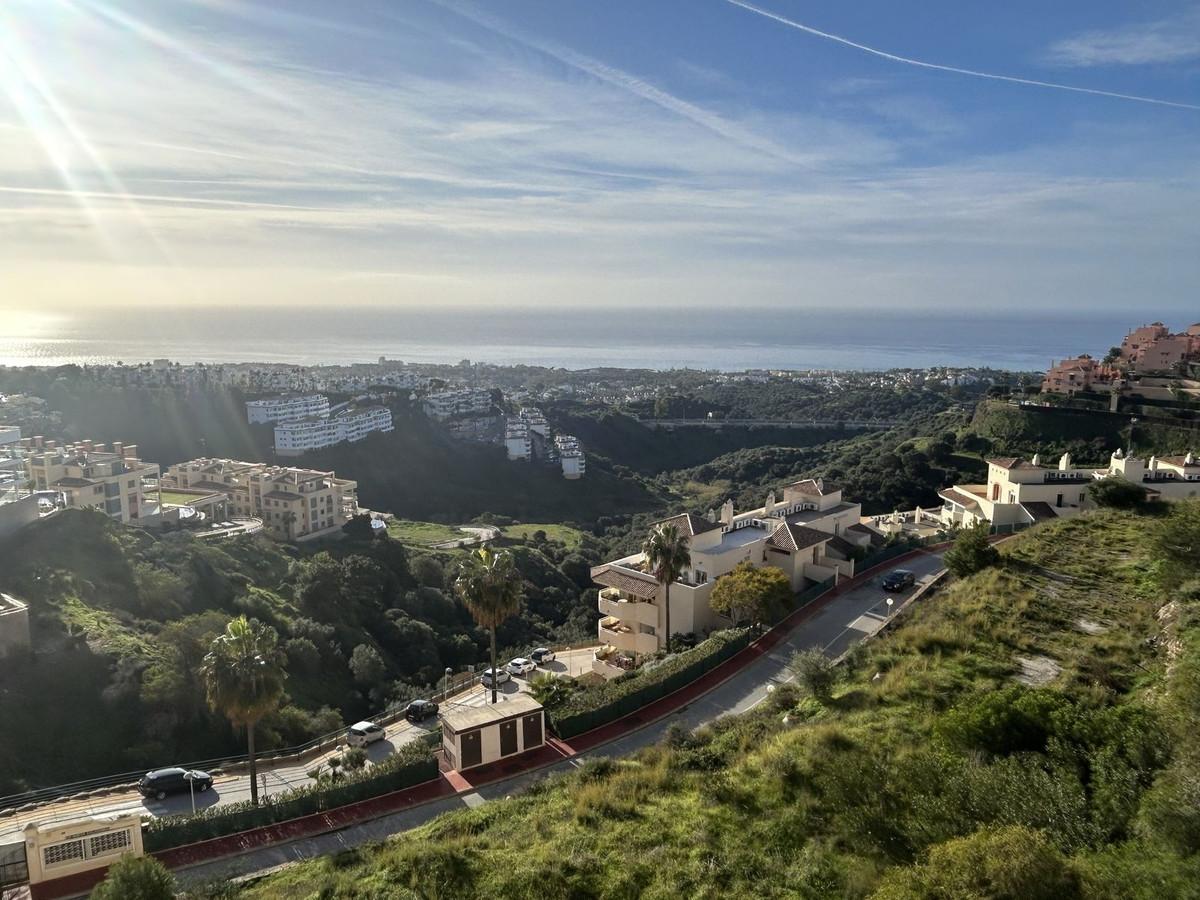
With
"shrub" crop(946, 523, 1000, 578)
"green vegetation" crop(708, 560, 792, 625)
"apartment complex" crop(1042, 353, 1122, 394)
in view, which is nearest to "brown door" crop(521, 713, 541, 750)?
"green vegetation" crop(708, 560, 792, 625)

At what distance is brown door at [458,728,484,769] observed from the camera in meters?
16.7

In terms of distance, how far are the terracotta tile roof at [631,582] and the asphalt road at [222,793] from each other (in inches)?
172

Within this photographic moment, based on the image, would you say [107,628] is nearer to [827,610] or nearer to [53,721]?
[53,721]

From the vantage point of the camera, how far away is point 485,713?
1728cm

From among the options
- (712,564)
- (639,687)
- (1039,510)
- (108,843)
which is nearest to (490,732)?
(639,687)

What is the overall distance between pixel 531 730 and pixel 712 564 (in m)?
10.5

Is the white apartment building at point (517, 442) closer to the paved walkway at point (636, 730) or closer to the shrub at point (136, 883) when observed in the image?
the paved walkway at point (636, 730)

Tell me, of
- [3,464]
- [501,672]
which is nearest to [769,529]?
[501,672]

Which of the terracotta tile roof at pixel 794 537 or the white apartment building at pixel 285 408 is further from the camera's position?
the white apartment building at pixel 285 408

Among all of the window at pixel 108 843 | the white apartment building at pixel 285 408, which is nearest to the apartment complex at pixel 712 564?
the window at pixel 108 843

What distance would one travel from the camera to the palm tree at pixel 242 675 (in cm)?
1580

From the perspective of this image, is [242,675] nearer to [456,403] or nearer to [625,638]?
[625,638]

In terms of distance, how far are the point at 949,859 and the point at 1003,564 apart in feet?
56.4

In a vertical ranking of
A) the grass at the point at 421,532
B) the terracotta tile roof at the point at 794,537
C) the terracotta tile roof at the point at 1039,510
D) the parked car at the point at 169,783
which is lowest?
the grass at the point at 421,532
